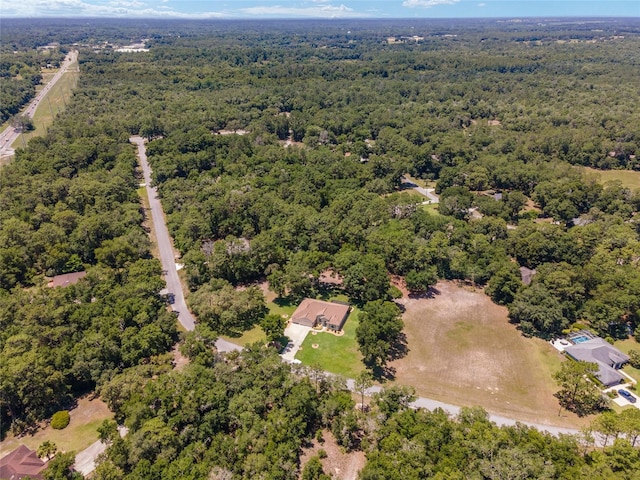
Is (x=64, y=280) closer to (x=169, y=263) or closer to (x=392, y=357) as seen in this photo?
(x=169, y=263)

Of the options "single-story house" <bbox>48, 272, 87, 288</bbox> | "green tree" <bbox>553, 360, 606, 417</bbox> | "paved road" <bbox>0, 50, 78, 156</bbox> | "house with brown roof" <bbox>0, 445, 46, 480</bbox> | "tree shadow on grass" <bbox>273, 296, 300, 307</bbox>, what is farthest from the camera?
"paved road" <bbox>0, 50, 78, 156</bbox>

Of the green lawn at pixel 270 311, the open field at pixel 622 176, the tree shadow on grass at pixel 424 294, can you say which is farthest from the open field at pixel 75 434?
the open field at pixel 622 176

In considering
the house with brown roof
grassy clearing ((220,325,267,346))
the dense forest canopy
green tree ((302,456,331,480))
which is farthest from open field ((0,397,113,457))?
green tree ((302,456,331,480))

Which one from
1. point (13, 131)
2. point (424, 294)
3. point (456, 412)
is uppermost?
point (456, 412)

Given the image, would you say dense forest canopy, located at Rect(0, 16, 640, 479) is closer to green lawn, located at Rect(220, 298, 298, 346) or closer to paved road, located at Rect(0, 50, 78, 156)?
green lawn, located at Rect(220, 298, 298, 346)

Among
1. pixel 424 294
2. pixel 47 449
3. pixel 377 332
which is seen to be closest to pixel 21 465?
pixel 47 449

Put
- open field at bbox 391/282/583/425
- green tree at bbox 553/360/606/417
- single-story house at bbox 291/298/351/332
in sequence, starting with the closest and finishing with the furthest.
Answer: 1. green tree at bbox 553/360/606/417
2. open field at bbox 391/282/583/425
3. single-story house at bbox 291/298/351/332
